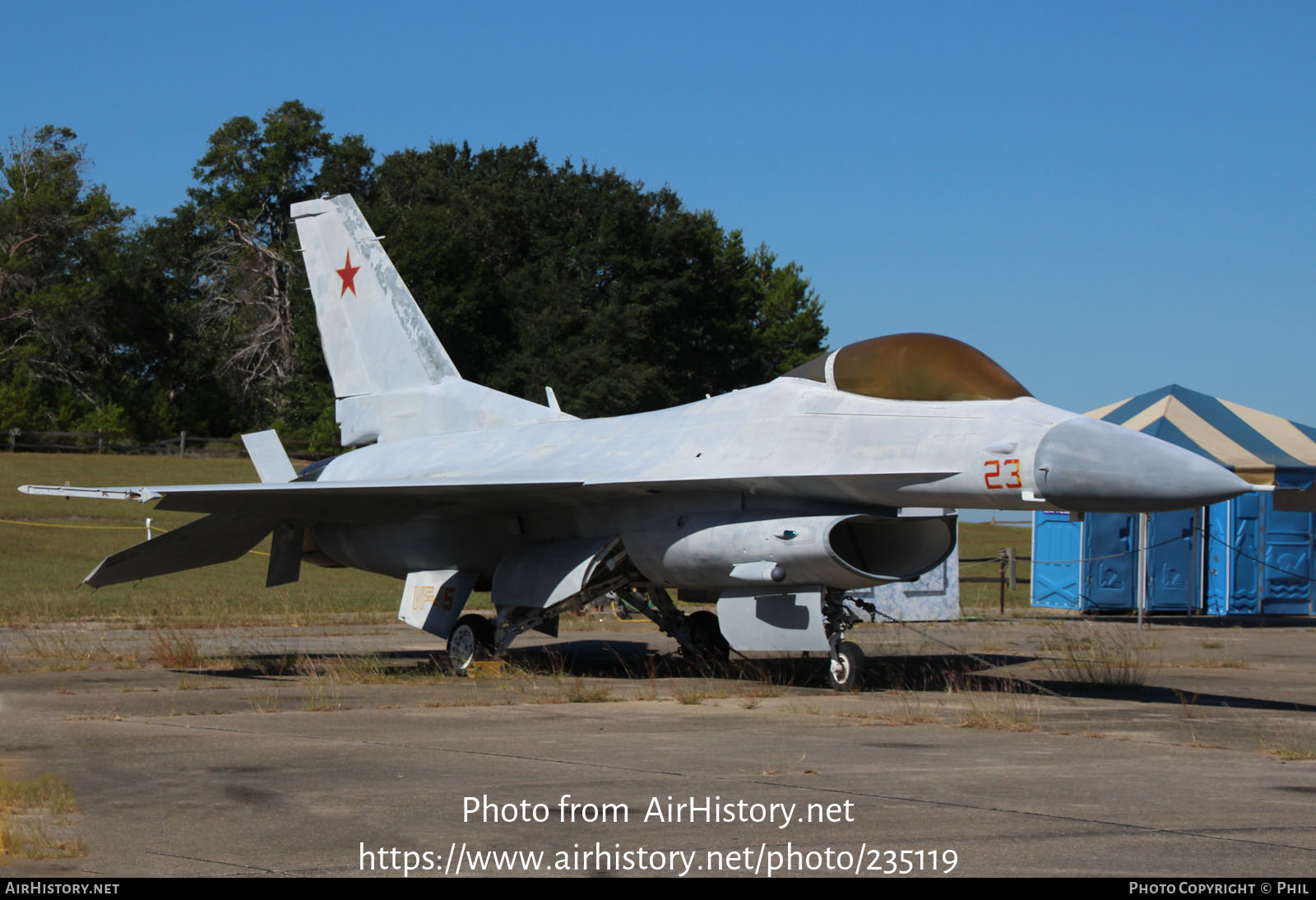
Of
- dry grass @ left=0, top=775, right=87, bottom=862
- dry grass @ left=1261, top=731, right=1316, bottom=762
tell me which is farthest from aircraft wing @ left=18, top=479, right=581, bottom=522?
dry grass @ left=1261, top=731, right=1316, bottom=762

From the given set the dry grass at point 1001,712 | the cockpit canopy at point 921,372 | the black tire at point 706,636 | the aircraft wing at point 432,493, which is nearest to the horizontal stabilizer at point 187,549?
the aircraft wing at point 432,493

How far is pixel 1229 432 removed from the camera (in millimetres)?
21859

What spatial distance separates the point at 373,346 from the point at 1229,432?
14.7 meters

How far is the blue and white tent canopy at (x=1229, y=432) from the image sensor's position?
2056 centimetres

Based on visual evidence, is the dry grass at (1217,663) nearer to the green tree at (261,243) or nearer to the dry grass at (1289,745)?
the dry grass at (1289,745)

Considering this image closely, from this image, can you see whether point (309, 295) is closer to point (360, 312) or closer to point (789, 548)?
point (360, 312)

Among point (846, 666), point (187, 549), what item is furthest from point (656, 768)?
point (187, 549)

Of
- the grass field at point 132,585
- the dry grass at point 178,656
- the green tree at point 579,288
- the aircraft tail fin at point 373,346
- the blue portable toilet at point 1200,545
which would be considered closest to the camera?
the dry grass at point 178,656

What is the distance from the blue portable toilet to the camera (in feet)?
72.3

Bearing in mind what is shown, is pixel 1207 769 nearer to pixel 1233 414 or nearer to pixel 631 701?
pixel 631 701

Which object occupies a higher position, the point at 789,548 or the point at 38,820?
the point at 789,548

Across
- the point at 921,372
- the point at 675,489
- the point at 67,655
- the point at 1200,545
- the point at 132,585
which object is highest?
the point at 921,372

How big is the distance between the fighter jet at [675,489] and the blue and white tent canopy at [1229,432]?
1176 cm

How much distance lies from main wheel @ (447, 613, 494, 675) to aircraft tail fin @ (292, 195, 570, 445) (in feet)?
7.90
